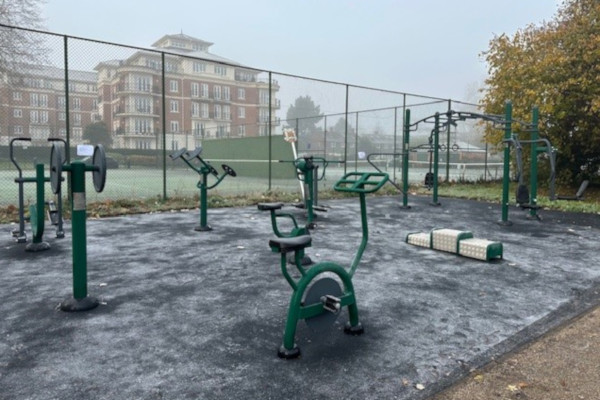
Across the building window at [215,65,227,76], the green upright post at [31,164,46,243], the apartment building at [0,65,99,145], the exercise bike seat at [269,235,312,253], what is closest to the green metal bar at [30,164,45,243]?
the green upright post at [31,164,46,243]

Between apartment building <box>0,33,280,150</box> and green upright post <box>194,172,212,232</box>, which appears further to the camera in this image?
apartment building <box>0,33,280,150</box>

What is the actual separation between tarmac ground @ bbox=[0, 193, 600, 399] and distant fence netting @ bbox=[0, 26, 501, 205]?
265 centimetres

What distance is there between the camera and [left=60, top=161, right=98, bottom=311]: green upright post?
117 inches

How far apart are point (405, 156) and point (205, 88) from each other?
858 centimetres

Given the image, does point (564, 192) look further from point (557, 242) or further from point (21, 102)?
point (21, 102)

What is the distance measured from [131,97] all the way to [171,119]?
1678 mm

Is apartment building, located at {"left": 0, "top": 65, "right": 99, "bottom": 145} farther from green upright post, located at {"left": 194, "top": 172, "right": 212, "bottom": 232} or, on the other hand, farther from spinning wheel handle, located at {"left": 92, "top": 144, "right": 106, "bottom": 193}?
spinning wheel handle, located at {"left": 92, "top": 144, "right": 106, "bottom": 193}

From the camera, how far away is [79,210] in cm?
299

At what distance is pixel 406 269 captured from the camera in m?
4.27

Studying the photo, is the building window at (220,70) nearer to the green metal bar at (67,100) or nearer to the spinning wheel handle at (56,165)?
the green metal bar at (67,100)

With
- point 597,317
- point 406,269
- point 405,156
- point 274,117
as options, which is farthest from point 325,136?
point 597,317

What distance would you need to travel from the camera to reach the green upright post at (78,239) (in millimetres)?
2984

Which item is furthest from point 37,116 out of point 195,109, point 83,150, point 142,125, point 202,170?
point 195,109

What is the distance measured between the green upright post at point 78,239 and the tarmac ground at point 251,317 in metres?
0.10
